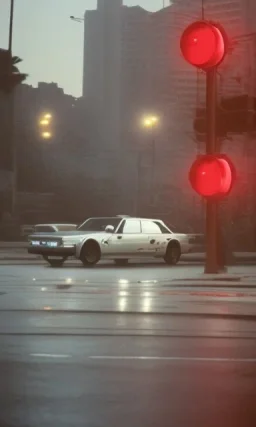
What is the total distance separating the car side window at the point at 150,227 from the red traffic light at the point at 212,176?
10.3 metres

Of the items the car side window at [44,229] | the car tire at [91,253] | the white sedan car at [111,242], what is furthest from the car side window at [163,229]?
the car side window at [44,229]

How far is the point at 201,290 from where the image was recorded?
19.1 metres

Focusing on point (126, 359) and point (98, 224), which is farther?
point (98, 224)

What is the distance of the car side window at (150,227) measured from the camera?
3033 cm

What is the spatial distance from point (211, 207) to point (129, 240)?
22.9 ft

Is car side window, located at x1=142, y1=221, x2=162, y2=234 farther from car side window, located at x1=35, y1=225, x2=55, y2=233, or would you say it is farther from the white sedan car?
car side window, located at x1=35, y1=225, x2=55, y2=233

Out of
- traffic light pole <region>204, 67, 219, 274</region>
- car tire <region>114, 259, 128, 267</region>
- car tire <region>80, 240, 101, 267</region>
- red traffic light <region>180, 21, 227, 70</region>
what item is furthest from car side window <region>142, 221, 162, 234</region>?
red traffic light <region>180, 21, 227, 70</region>

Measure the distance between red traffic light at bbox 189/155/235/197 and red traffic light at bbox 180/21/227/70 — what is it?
6.79 feet

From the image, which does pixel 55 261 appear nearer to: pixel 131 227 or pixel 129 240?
pixel 129 240

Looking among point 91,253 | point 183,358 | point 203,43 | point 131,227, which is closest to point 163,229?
point 131,227

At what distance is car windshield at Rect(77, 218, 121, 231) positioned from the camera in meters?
29.5

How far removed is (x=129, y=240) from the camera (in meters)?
29.5

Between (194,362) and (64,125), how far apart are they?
8970cm

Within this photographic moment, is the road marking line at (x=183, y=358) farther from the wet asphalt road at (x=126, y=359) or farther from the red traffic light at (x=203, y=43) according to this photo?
the red traffic light at (x=203, y=43)
